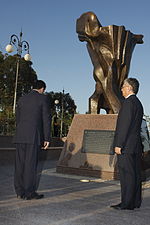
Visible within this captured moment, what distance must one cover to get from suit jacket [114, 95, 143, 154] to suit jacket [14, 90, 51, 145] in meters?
1.07

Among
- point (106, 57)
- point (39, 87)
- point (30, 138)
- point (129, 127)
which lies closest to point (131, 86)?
point (129, 127)

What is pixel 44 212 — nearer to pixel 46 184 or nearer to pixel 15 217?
pixel 15 217

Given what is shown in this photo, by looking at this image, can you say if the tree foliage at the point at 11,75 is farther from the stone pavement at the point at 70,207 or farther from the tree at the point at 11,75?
the stone pavement at the point at 70,207

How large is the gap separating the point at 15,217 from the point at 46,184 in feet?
7.61

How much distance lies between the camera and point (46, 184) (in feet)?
17.5

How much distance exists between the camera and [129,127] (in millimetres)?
3654

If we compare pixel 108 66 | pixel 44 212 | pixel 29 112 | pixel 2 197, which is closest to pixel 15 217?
pixel 44 212

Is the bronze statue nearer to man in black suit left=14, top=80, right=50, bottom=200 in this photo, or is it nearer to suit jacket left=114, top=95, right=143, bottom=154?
man in black suit left=14, top=80, right=50, bottom=200

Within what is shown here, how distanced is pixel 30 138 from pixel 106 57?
4.55m

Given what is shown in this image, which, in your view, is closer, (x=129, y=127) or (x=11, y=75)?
(x=129, y=127)

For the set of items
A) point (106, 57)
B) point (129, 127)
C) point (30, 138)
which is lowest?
point (30, 138)

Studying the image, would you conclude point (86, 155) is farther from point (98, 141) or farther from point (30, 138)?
point (30, 138)

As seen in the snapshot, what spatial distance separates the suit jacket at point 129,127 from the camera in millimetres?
3645

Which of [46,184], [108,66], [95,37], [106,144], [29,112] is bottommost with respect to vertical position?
[46,184]
